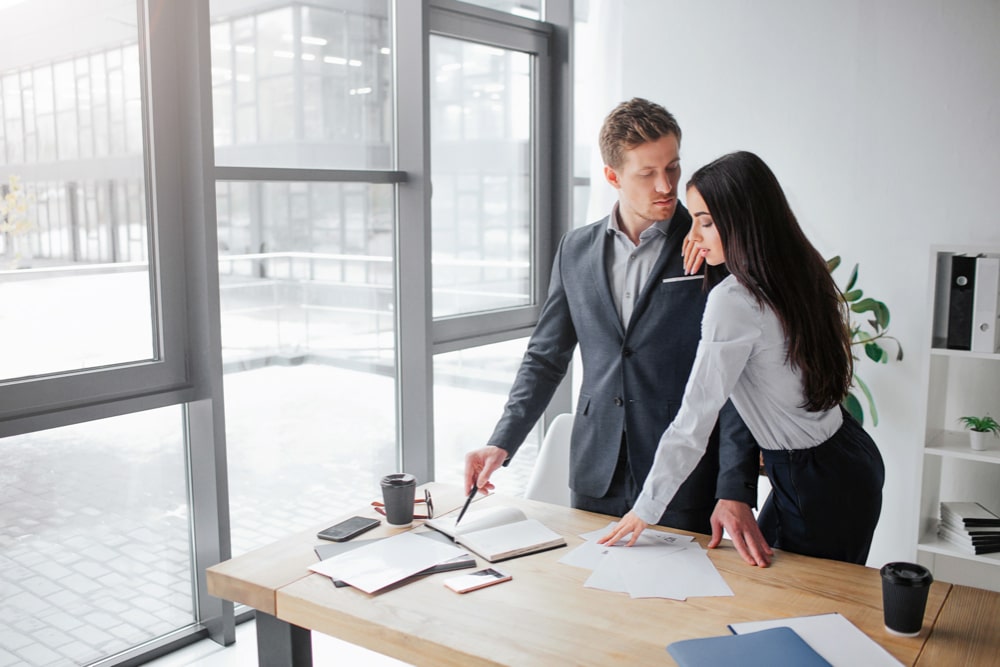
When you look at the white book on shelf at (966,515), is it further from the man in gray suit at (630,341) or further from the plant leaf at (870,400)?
the man in gray suit at (630,341)

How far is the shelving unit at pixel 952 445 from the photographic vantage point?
10.5ft

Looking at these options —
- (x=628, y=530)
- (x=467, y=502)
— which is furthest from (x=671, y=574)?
(x=467, y=502)

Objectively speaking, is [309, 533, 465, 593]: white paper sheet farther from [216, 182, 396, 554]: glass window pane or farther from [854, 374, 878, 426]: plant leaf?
[854, 374, 878, 426]: plant leaf

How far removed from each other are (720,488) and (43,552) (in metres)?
2.00

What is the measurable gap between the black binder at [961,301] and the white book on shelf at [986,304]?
2 cm

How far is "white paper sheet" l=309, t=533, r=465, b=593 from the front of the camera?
1772 mm

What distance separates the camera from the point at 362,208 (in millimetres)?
3451

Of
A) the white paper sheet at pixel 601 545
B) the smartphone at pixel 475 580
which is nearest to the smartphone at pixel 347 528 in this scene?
the smartphone at pixel 475 580

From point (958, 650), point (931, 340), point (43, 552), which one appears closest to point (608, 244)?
point (958, 650)

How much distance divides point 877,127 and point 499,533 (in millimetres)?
2547

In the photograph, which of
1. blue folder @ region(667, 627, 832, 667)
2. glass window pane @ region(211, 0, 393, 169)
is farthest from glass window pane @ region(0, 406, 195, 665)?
blue folder @ region(667, 627, 832, 667)

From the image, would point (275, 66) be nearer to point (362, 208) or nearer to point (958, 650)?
point (362, 208)

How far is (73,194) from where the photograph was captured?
8.78 feet

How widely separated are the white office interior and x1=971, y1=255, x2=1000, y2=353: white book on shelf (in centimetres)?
9
